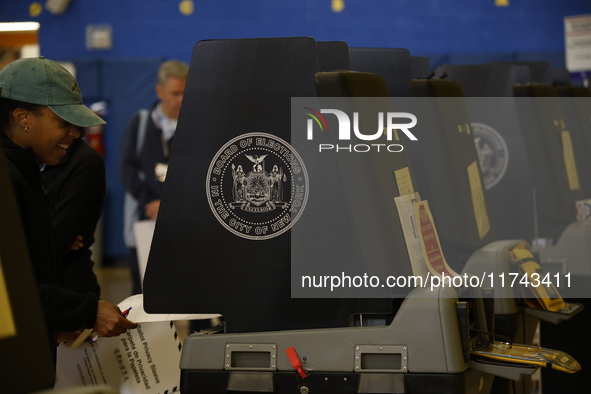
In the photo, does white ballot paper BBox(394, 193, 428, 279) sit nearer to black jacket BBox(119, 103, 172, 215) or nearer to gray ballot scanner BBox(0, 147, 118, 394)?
gray ballot scanner BBox(0, 147, 118, 394)

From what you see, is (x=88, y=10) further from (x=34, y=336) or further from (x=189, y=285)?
(x=34, y=336)

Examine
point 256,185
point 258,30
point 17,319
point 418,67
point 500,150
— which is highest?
point 258,30

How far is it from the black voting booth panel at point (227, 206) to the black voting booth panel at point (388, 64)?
59 centimetres

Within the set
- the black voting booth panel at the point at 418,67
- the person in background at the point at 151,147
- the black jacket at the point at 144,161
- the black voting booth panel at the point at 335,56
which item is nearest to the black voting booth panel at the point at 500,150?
the black voting booth panel at the point at 418,67

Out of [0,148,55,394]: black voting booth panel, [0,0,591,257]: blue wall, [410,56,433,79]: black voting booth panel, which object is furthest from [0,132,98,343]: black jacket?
[0,0,591,257]: blue wall

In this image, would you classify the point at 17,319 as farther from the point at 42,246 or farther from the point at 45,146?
the point at 45,146

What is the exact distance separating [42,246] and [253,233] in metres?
0.51

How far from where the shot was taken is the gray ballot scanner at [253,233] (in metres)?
1.88

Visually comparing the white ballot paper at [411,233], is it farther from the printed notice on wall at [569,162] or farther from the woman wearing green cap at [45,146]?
the printed notice on wall at [569,162]

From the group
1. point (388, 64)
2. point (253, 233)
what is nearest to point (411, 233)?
point (253, 233)

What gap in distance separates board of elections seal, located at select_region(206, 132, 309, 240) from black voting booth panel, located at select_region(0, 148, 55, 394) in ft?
3.09

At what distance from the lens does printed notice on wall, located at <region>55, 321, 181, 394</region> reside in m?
2.14

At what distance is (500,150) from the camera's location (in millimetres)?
3180

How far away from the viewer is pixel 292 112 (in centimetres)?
193
